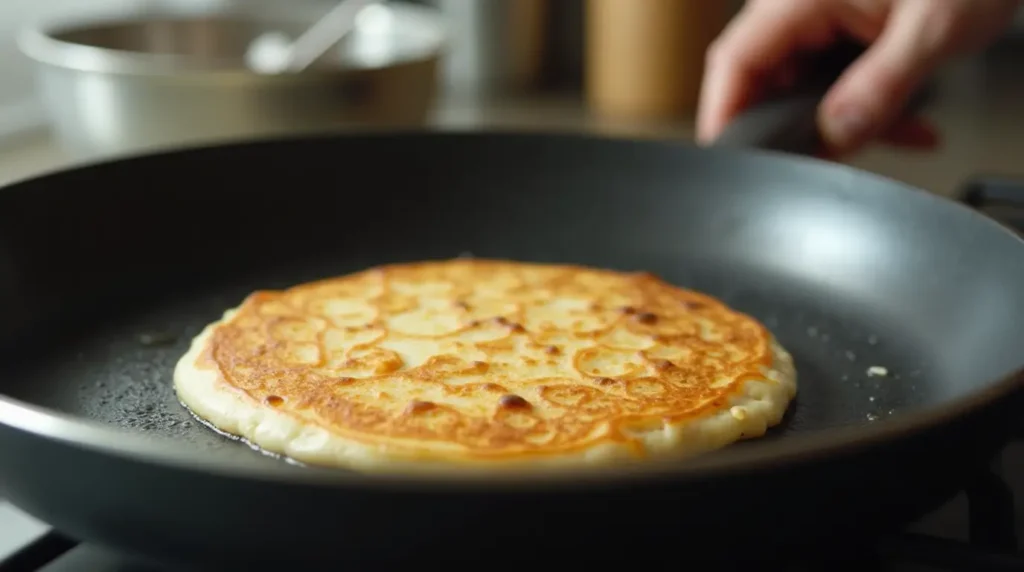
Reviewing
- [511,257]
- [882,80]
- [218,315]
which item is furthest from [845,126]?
[218,315]

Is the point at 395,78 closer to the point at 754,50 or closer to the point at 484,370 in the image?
the point at 754,50

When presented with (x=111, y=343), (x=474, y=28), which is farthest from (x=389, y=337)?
(x=474, y=28)

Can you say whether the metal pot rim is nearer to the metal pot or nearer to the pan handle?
the metal pot

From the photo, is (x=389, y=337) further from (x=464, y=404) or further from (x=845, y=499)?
(x=845, y=499)

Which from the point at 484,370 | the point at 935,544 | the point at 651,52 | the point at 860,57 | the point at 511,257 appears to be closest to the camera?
the point at 935,544

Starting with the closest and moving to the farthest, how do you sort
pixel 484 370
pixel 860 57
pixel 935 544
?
pixel 935 544, pixel 484 370, pixel 860 57

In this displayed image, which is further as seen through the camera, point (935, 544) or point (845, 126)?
point (845, 126)

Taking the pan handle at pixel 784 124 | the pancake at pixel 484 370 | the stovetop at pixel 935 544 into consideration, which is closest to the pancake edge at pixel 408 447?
the pancake at pixel 484 370
